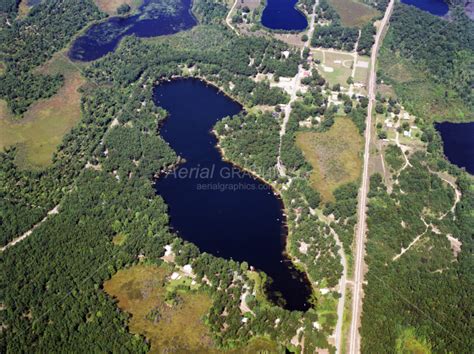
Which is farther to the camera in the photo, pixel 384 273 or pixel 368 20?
pixel 368 20

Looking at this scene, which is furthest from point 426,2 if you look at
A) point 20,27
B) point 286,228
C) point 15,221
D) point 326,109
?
point 15,221

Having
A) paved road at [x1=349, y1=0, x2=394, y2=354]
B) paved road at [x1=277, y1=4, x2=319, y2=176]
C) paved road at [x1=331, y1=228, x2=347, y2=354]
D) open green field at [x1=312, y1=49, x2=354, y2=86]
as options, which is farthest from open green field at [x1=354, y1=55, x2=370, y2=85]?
paved road at [x1=331, y1=228, x2=347, y2=354]

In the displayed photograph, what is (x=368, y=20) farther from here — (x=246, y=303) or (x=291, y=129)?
(x=246, y=303)

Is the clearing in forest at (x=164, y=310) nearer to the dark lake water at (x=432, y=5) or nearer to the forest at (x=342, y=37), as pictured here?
the forest at (x=342, y=37)

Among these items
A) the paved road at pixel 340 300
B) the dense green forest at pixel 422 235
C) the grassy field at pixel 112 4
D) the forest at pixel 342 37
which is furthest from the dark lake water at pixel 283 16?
the paved road at pixel 340 300

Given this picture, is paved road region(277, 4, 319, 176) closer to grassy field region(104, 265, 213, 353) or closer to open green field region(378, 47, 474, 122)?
open green field region(378, 47, 474, 122)

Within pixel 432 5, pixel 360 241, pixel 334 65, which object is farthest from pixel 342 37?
pixel 360 241
